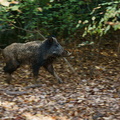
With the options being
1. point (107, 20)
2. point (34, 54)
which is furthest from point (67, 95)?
point (107, 20)

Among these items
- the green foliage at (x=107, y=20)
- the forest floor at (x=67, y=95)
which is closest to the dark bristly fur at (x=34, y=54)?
the forest floor at (x=67, y=95)

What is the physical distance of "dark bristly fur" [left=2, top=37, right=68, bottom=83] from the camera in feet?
25.1

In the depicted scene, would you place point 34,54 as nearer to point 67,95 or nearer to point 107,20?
point 67,95

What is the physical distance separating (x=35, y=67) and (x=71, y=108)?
277 centimetres

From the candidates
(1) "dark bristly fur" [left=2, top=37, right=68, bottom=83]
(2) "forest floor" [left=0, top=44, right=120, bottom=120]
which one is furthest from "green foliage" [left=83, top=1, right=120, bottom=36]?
(1) "dark bristly fur" [left=2, top=37, right=68, bottom=83]

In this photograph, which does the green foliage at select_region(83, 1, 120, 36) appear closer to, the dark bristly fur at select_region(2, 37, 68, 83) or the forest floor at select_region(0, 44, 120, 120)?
the forest floor at select_region(0, 44, 120, 120)

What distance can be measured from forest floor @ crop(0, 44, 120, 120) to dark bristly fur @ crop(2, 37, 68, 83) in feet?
2.47

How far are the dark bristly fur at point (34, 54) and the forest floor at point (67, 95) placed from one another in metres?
0.75

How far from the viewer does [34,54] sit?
7.87 metres

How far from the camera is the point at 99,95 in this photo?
6609 millimetres

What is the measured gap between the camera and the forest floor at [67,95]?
5187mm

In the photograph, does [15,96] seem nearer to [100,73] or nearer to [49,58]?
[49,58]

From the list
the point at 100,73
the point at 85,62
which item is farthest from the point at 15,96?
the point at 85,62

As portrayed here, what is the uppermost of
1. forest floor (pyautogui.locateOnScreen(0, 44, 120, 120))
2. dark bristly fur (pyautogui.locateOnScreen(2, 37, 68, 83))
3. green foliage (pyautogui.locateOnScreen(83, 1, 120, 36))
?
green foliage (pyautogui.locateOnScreen(83, 1, 120, 36))
